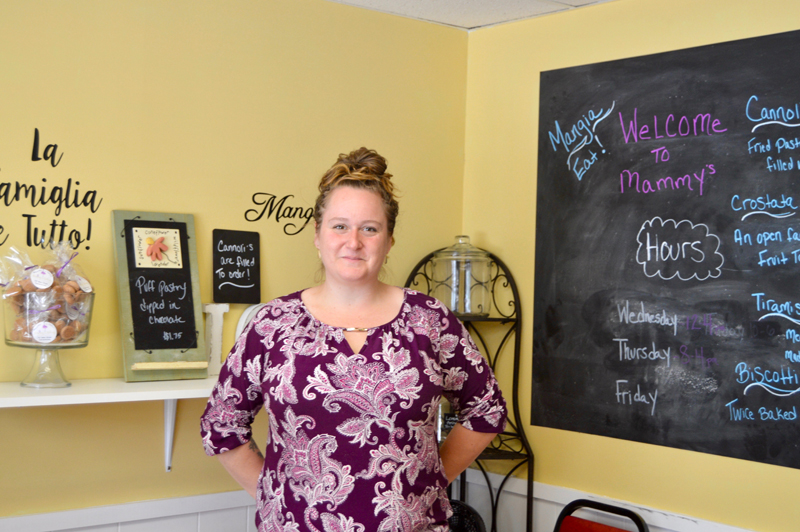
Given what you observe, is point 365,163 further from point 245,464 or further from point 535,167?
point 535,167

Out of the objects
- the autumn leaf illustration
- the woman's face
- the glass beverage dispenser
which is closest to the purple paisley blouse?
the woman's face

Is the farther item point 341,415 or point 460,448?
point 460,448

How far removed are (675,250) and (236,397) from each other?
4.78 feet

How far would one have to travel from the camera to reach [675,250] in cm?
229

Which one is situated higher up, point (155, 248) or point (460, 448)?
point (155, 248)

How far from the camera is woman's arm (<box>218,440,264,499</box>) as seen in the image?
165cm

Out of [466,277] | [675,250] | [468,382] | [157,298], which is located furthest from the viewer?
[466,277]

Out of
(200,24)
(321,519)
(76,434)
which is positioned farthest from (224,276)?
(321,519)

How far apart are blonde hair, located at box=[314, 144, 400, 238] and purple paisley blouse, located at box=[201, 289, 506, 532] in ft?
0.70

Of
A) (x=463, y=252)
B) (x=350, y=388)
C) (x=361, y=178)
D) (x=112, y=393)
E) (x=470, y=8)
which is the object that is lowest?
(x=112, y=393)

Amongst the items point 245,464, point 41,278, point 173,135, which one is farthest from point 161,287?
point 245,464

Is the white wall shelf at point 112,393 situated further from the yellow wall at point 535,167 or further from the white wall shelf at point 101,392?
the yellow wall at point 535,167

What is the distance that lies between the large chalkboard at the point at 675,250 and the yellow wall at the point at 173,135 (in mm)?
606

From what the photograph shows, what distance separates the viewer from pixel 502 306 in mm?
2723
